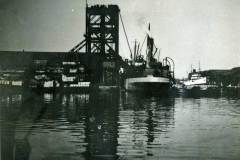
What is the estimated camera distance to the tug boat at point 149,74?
53.8m

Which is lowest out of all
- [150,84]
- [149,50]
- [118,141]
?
[118,141]

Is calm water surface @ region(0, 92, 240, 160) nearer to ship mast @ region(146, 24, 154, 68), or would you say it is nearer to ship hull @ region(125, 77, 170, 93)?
ship hull @ region(125, 77, 170, 93)

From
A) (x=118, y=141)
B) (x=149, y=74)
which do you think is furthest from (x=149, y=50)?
(x=118, y=141)

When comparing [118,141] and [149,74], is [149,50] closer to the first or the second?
→ [149,74]

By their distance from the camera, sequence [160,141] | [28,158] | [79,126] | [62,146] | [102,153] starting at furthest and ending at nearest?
[79,126] → [160,141] → [62,146] → [102,153] → [28,158]

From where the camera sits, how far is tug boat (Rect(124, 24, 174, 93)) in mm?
53750

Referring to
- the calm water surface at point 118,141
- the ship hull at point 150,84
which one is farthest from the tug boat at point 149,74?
Result: the calm water surface at point 118,141

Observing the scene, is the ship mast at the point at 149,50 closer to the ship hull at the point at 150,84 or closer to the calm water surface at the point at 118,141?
the ship hull at the point at 150,84

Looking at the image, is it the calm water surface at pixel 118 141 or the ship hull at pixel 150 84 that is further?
the ship hull at pixel 150 84

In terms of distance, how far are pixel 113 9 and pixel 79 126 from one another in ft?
127

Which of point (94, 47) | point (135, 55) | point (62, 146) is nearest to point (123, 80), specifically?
point (135, 55)

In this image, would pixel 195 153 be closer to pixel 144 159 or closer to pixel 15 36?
pixel 144 159

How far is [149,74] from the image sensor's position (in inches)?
2165

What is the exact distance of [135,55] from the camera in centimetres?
6962
